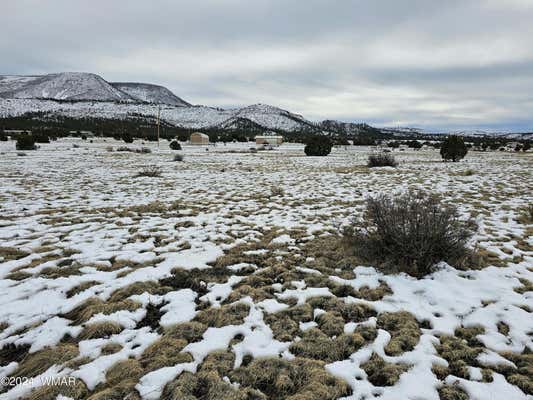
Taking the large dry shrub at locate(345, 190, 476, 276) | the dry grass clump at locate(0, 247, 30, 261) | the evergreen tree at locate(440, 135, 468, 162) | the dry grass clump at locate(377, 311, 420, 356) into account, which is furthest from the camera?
the evergreen tree at locate(440, 135, 468, 162)

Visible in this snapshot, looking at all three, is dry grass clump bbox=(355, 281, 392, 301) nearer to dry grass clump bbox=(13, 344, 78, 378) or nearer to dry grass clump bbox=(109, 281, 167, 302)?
dry grass clump bbox=(109, 281, 167, 302)

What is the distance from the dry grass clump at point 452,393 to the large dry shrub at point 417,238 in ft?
6.32

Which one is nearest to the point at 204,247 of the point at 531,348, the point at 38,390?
the point at 38,390

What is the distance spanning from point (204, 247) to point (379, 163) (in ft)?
50.2

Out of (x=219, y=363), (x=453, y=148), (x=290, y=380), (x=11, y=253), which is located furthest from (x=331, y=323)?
(x=453, y=148)

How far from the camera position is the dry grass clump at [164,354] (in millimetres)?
2334

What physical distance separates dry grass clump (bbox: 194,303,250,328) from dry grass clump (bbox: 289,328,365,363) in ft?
2.23

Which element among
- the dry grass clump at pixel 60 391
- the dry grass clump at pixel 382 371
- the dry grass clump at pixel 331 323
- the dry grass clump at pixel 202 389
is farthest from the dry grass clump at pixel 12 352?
the dry grass clump at pixel 382 371

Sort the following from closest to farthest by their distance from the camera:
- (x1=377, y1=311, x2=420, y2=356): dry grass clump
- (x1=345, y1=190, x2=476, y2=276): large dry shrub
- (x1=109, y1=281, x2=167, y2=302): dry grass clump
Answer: (x1=377, y1=311, x2=420, y2=356): dry grass clump
(x1=109, y1=281, x2=167, y2=302): dry grass clump
(x1=345, y1=190, x2=476, y2=276): large dry shrub

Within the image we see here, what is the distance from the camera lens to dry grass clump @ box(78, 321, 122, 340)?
8.88ft

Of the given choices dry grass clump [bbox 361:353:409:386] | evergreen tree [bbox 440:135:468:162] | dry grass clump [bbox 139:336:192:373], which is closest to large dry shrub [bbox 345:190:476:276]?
dry grass clump [bbox 361:353:409:386]

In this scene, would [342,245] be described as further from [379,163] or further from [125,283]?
[379,163]

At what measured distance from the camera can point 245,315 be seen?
3.05m

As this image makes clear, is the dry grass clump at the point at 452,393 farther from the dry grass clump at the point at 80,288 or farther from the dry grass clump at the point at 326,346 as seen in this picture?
the dry grass clump at the point at 80,288
